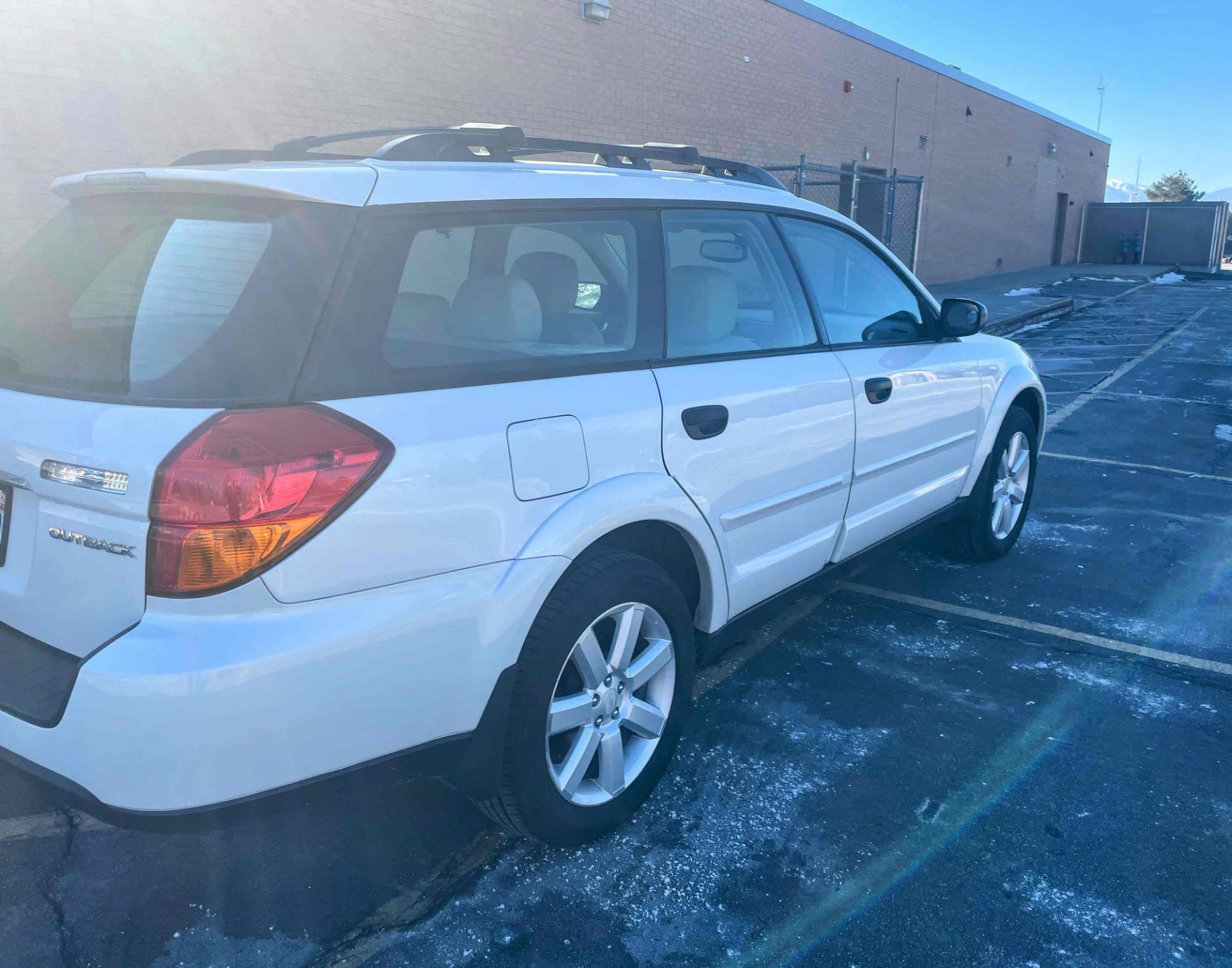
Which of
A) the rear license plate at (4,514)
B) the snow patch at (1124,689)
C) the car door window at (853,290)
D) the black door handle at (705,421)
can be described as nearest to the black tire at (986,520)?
the car door window at (853,290)

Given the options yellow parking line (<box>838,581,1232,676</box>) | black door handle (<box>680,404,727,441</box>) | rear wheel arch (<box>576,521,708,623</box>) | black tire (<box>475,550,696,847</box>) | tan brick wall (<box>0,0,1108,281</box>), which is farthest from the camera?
tan brick wall (<box>0,0,1108,281</box>)

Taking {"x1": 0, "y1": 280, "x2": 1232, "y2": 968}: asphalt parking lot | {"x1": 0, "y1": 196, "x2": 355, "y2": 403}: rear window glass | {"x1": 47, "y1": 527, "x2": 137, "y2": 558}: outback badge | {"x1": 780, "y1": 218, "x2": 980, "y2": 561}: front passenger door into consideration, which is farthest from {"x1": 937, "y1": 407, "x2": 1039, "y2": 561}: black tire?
{"x1": 47, "y1": 527, "x2": 137, "y2": 558}: outback badge

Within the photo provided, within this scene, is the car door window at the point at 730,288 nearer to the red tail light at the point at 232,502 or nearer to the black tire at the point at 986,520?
the red tail light at the point at 232,502

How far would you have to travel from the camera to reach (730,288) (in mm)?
3406

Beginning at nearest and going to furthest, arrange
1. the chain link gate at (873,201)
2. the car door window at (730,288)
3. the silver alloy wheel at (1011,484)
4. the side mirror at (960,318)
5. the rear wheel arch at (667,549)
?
the rear wheel arch at (667,549)
the car door window at (730,288)
the side mirror at (960,318)
the silver alloy wheel at (1011,484)
the chain link gate at (873,201)

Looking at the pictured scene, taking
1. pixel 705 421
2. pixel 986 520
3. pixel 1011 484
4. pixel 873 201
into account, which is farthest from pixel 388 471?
pixel 873 201

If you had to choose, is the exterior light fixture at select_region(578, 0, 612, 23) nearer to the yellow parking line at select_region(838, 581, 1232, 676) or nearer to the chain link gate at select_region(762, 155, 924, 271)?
the chain link gate at select_region(762, 155, 924, 271)

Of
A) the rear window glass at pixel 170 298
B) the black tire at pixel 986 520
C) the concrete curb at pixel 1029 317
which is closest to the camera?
the rear window glass at pixel 170 298

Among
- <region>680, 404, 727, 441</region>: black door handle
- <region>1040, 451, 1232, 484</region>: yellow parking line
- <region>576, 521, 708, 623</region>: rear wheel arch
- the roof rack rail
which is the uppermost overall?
the roof rack rail

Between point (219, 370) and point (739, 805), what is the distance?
1.97m

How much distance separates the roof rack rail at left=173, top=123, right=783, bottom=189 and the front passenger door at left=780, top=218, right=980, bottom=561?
23.2 inches

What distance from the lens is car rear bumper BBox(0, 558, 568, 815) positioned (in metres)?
2.00

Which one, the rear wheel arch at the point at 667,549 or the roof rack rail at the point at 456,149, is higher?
the roof rack rail at the point at 456,149

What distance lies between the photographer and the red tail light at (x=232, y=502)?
202 cm
